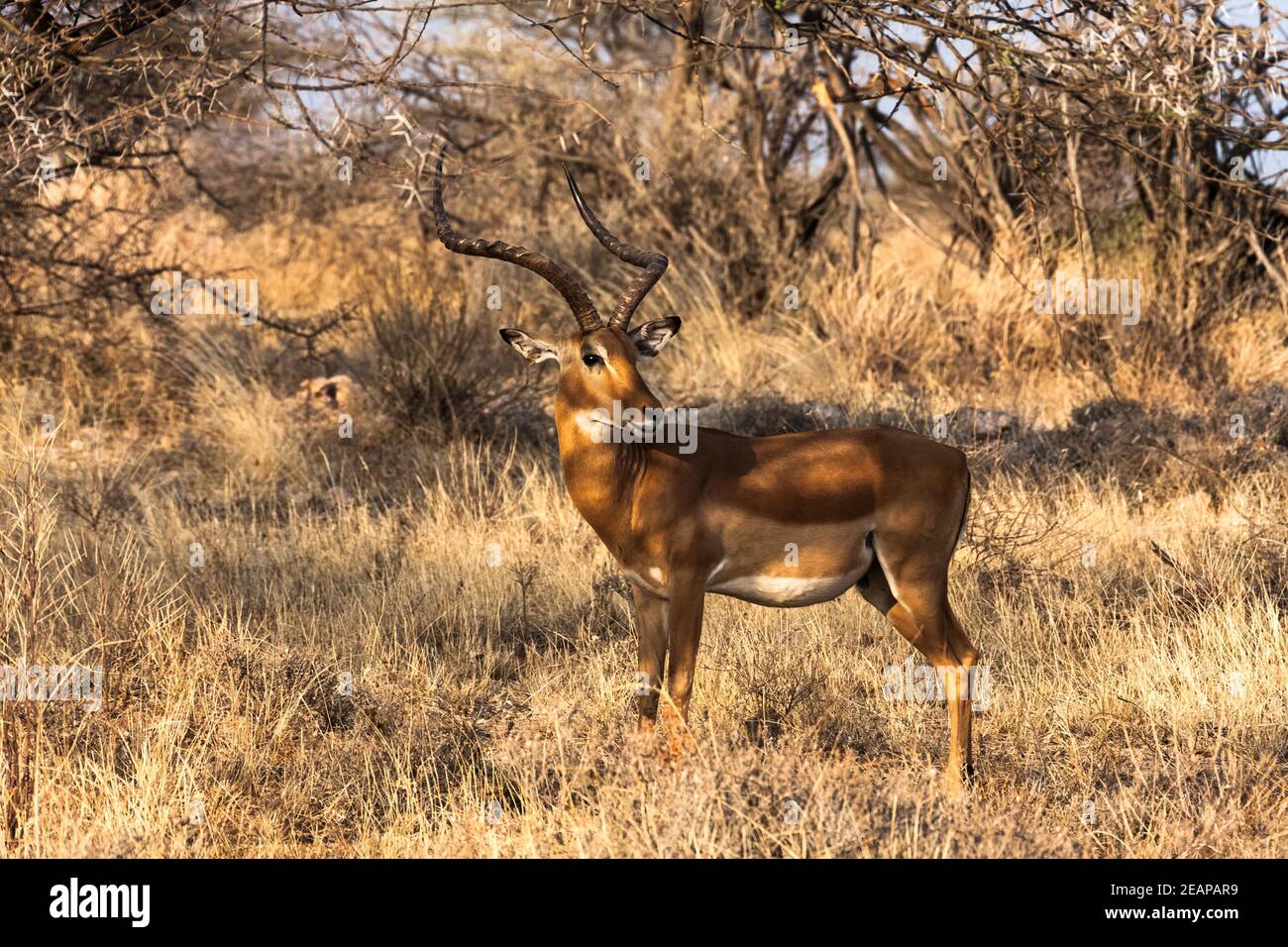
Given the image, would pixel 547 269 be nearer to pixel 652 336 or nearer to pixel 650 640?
pixel 652 336

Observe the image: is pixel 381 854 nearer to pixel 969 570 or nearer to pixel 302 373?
pixel 969 570

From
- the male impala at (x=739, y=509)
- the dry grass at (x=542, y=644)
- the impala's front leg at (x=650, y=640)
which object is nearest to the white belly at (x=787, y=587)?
the male impala at (x=739, y=509)

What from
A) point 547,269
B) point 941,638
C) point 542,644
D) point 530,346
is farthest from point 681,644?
point 542,644

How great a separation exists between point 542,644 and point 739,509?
2.20 metres

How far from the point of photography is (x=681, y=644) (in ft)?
15.8

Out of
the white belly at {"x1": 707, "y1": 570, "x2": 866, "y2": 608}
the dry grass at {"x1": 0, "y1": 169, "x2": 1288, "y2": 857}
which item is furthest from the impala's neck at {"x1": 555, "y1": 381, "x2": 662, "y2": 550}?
the dry grass at {"x1": 0, "y1": 169, "x2": 1288, "y2": 857}

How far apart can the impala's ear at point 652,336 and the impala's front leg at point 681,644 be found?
882 mm

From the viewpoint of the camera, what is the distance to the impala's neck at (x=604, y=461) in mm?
4832

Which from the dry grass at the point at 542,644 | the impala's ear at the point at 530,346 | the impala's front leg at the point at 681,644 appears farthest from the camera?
the impala's ear at the point at 530,346

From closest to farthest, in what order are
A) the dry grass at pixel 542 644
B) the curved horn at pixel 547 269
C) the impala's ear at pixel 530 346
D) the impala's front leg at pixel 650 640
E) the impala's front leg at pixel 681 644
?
the dry grass at pixel 542 644
the impala's front leg at pixel 681 644
the curved horn at pixel 547 269
the impala's front leg at pixel 650 640
the impala's ear at pixel 530 346

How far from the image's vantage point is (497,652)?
652cm

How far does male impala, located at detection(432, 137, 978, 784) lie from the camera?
4820 millimetres

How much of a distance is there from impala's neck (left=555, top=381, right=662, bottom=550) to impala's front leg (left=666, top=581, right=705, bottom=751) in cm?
29

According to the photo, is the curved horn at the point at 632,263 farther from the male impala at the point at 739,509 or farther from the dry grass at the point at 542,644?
the dry grass at the point at 542,644
